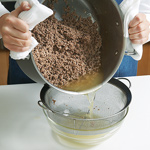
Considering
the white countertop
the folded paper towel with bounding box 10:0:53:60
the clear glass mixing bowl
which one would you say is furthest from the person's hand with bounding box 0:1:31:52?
the white countertop

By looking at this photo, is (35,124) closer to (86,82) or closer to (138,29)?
(86,82)

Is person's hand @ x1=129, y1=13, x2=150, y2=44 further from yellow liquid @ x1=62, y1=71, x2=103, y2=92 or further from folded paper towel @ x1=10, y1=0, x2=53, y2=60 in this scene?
folded paper towel @ x1=10, y1=0, x2=53, y2=60

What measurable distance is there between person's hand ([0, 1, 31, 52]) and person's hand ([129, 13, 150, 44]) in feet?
1.37

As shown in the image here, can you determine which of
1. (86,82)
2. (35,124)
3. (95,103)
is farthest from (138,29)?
(35,124)

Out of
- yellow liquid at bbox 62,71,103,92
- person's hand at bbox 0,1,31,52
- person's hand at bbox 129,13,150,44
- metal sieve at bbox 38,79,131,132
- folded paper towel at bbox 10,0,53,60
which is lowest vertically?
metal sieve at bbox 38,79,131,132

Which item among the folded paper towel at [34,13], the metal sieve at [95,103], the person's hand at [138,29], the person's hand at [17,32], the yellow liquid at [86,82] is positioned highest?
the folded paper towel at [34,13]

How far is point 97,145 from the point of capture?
0.97 meters

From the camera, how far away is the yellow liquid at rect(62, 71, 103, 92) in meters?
0.98

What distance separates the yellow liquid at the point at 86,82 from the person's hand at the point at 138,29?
184 mm

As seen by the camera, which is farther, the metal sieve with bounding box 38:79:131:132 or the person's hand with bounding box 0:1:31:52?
the metal sieve with bounding box 38:79:131:132

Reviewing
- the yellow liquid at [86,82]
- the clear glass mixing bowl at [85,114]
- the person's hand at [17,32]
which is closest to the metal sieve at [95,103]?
the clear glass mixing bowl at [85,114]

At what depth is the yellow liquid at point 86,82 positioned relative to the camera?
98 centimetres

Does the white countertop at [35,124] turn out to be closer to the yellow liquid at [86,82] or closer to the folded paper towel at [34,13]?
the yellow liquid at [86,82]

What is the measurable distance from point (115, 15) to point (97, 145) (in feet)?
1.53
